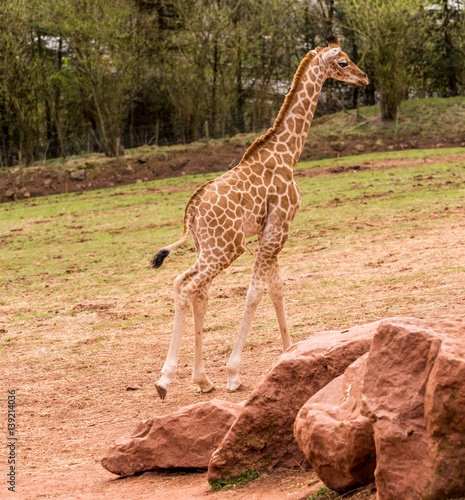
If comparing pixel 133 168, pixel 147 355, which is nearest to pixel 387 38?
pixel 133 168

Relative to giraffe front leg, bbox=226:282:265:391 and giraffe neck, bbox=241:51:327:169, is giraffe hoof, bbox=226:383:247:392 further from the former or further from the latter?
giraffe neck, bbox=241:51:327:169

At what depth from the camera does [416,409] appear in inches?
125

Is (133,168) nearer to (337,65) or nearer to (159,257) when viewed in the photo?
(337,65)

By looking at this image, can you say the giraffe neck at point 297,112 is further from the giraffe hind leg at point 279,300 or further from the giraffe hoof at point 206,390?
the giraffe hoof at point 206,390

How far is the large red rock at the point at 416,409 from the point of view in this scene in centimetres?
301

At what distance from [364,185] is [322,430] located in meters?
15.5

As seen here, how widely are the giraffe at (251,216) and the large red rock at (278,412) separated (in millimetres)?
1932

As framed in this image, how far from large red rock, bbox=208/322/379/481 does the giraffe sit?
1.93m

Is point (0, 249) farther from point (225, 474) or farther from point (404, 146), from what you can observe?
point (404, 146)

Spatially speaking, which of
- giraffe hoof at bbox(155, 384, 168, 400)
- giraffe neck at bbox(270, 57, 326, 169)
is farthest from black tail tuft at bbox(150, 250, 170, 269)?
giraffe neck at bbox(270, 57, 326, 169)

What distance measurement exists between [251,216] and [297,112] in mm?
1344

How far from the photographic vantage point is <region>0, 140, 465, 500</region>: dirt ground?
461 cm

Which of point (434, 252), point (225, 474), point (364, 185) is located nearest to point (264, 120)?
point (364, 185)

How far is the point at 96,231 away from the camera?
55.1 ft
